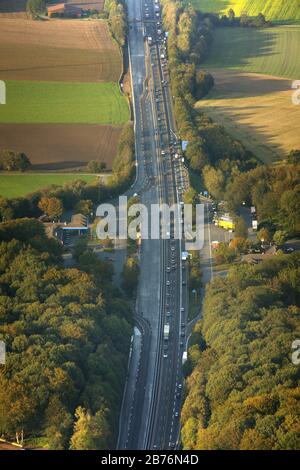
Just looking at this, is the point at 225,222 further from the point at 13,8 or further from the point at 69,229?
the point at 13,8

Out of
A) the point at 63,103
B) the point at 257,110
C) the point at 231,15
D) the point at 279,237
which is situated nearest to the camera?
the point at 279,237

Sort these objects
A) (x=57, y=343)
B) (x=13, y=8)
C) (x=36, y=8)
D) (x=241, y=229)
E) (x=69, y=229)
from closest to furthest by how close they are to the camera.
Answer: (x=57, y=343)
(x=241, y=229)
(x=69, y=229)
(x=36, y=8)
(x=13, y=8)

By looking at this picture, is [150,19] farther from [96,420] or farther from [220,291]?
[96,420]

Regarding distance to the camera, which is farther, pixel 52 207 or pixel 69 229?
pixel 52 207

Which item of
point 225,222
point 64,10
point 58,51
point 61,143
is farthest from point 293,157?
point 64,10

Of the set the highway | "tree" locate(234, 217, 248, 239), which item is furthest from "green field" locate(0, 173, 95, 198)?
"tree" locate(234, 217, 248, 239)

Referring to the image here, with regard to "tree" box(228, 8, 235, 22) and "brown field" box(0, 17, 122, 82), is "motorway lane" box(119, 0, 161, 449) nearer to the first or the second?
"brown field" box(0, 17, 122, 82)
